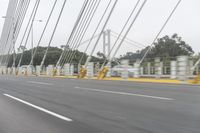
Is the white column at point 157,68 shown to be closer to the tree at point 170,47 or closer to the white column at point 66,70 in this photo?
the white column at point 66,70

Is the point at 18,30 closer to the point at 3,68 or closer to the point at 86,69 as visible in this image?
the point at 3,68

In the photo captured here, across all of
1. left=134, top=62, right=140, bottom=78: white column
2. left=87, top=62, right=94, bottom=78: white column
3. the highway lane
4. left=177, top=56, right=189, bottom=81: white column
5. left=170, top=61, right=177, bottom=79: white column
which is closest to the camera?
the highway lane

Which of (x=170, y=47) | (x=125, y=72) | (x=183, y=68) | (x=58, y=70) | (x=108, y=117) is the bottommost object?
(x=108, y=117)

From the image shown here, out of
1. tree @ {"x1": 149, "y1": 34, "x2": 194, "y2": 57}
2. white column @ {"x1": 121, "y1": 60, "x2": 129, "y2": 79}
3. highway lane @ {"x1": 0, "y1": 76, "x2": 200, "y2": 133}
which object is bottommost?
highway lane @ {"x1": 0, "y1": 76, "x2": 200, "y2": 133}

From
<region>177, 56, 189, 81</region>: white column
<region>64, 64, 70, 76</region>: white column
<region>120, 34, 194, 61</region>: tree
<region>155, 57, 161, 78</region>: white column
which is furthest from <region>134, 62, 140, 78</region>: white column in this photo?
<region>120, 34, 194, 61</region>: tree

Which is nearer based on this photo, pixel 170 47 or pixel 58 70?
pixel 58 70

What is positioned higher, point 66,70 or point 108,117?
point 66,70

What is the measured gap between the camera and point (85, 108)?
1045cm

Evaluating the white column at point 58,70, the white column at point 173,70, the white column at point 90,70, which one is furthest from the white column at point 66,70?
the white column at point 173,70

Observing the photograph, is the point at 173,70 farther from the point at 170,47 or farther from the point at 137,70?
the point at 170,47

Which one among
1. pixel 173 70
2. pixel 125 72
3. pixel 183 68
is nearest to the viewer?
pixel 183 68

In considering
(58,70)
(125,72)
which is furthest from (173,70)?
(58,70)

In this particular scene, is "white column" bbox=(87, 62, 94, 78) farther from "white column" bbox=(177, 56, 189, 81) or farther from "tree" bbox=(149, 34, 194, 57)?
"tree" bbox=(149, 34, 194, 57)

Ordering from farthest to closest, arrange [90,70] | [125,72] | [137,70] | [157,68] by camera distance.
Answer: [90,70], [137,70], [125,72], [157,68]
